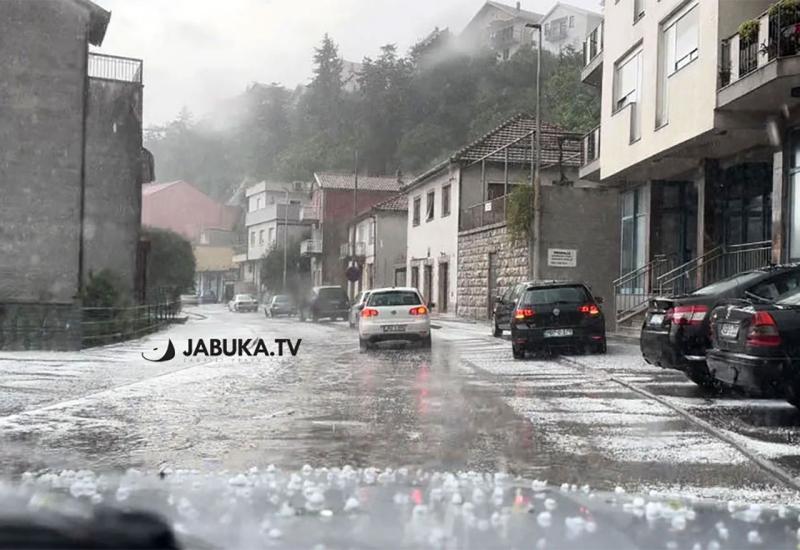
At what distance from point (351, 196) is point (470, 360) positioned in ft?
162

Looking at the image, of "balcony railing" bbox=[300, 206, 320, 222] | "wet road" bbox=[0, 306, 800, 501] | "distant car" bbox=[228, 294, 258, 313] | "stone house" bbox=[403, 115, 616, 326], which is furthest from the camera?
"balcony railing" bbox=[300, 206, 320, 222]

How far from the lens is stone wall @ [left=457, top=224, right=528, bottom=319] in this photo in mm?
29178

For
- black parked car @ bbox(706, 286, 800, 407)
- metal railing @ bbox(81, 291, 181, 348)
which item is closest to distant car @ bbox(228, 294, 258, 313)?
metal railing @ bbox(81, 291, 181, 348)

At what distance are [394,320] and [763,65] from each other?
952cm

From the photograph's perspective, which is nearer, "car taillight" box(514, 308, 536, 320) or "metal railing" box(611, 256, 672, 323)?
"car taillight" box(514, 308, 536, 320)

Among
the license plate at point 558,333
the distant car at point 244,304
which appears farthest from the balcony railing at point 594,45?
the distant car at point 244,304

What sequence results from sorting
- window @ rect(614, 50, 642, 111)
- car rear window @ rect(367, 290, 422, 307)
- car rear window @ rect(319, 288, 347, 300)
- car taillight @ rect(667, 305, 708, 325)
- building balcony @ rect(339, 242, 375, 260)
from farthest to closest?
building balcony @ rect(339, 242, 375, 260) < car rear window @ rect(319, 288, 347, 300) < window @ rect(614, 50, 642, 111) < car rear window @ rect(367, 290, 422, 307) < car taillight @ rect(667, 305, 708, 325)

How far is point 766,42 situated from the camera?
14430mm

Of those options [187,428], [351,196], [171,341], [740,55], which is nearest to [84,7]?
[171,341]

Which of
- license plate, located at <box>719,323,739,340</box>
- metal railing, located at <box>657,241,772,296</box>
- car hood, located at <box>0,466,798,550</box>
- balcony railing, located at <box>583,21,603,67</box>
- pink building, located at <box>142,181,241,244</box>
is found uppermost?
balcony railing, located at <box>583,21,603,67</box>

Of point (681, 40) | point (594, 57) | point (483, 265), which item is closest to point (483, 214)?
point (483, 265)

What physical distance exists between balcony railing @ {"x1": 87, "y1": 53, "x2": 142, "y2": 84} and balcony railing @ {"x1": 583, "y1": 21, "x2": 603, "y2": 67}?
13.9m

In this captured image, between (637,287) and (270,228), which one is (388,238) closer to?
(270,228)

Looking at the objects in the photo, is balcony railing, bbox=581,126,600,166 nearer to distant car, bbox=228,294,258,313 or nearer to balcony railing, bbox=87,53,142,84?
balcony railing, bbox=87,53,142,84
